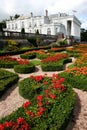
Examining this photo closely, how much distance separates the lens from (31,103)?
27.2ft

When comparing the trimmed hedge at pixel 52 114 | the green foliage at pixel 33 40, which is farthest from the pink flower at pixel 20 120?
the green foliage at pixel 33 40

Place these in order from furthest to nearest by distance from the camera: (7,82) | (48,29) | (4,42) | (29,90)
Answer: (48,29), (4,42), (7,82), (29,90)

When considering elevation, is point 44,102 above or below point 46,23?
below

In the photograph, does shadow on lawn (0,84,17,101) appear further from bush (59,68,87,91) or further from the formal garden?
bush (59,68,87,91)

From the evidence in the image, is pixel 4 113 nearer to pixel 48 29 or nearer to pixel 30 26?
pixel 48 29

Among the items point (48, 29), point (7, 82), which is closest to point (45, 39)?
point (48, 29)

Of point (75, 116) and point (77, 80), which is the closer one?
point (75, 116)

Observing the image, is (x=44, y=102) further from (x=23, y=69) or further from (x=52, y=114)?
(x=23, y=69)

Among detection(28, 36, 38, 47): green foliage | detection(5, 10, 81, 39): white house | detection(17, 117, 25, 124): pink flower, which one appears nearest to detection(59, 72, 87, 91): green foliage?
detection(17, 117, 25, 124): pink flower

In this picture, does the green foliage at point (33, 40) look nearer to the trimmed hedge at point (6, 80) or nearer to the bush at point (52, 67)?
the bush at point (52, 67)

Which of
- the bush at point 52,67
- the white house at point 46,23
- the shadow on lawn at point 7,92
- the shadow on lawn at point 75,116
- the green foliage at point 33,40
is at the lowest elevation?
the shadow on lawn at point 75,116

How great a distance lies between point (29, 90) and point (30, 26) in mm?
71660

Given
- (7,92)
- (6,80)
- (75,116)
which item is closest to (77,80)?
(75,116)

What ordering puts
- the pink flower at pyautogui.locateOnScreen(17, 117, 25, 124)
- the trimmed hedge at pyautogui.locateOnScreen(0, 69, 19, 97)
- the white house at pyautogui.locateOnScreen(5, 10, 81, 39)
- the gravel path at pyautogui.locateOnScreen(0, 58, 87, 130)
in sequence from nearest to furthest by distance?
1. the pink flower at pyautogui.locateOnScreen(17, 117, 25, 124)
2. the gravel path at pyautogui.locateOnScreen(0, 58, 87, 130)
3. the trimmed hedge at pyautogui.locateOnScreen(0, 69, 19, 97)
4. the white house at pyautogui.locateOnScreen(5, 10, 81, 39)
